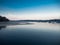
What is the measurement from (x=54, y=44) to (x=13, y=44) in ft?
3.04


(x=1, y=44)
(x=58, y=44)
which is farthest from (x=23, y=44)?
(x=58, y=44)

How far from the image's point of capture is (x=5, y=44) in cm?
202

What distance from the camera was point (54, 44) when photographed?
204cm

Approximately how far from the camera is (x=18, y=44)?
202 centimetres

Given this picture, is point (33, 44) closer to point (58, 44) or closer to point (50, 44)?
point (50, 44)

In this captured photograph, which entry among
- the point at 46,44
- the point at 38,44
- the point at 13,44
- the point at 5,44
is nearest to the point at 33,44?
the point at 38,44

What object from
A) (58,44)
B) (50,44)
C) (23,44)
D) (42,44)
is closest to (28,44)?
(23,44)

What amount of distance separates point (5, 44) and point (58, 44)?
119cm

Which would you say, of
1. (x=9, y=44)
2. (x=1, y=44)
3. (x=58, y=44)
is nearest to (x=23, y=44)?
(x=9, y=44)

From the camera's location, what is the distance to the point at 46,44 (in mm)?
2045

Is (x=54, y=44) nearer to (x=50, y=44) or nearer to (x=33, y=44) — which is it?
(x=50, y=44)

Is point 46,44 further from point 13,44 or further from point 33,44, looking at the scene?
point 13,44

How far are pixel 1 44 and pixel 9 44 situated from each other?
6.9 inches

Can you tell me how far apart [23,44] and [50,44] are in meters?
0.61
